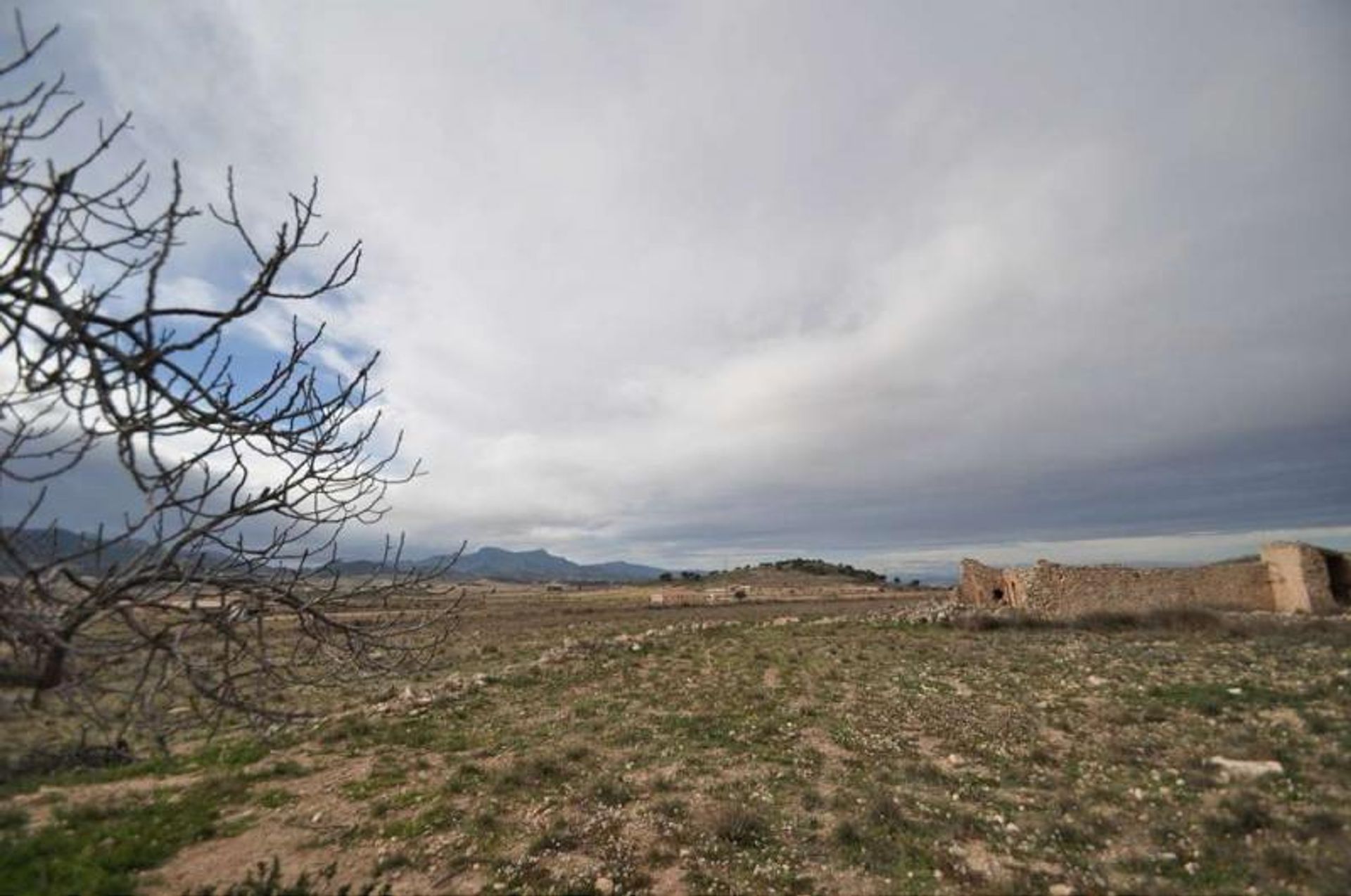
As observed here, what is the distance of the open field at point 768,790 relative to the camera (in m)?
5.96

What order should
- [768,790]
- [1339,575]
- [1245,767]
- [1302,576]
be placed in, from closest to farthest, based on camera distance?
[1245,767], [768,790], [1302,576], [1339,575]

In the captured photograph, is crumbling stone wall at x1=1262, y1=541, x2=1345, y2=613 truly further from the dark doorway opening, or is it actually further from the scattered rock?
the scattered rock

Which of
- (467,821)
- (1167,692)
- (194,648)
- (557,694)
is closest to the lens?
(194,648)

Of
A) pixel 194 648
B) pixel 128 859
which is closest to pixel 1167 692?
pixel 194 648

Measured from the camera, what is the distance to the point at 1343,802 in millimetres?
6492

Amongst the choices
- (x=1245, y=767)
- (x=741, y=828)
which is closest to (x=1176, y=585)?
(x=1245, y=767)

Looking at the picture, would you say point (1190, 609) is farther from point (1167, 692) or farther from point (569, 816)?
point (569, 816)

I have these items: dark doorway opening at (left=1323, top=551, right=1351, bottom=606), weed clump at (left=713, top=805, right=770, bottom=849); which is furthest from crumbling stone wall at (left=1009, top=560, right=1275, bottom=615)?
weed clump at (left=713, top=805, right=770, bottom=849)

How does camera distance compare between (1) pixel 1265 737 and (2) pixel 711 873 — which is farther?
(1) pixel 1265 737

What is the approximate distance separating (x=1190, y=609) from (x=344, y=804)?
2524cm

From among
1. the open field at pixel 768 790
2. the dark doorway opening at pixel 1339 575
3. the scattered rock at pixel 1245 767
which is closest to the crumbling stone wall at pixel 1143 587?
the dark doorway opening at pixel 1339 575

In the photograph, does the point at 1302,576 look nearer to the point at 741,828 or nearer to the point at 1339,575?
the point at 1339,575

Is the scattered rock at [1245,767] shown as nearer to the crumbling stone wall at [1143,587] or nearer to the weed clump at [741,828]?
the weed clump at [741,828]

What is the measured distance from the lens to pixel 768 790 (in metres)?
7.96
